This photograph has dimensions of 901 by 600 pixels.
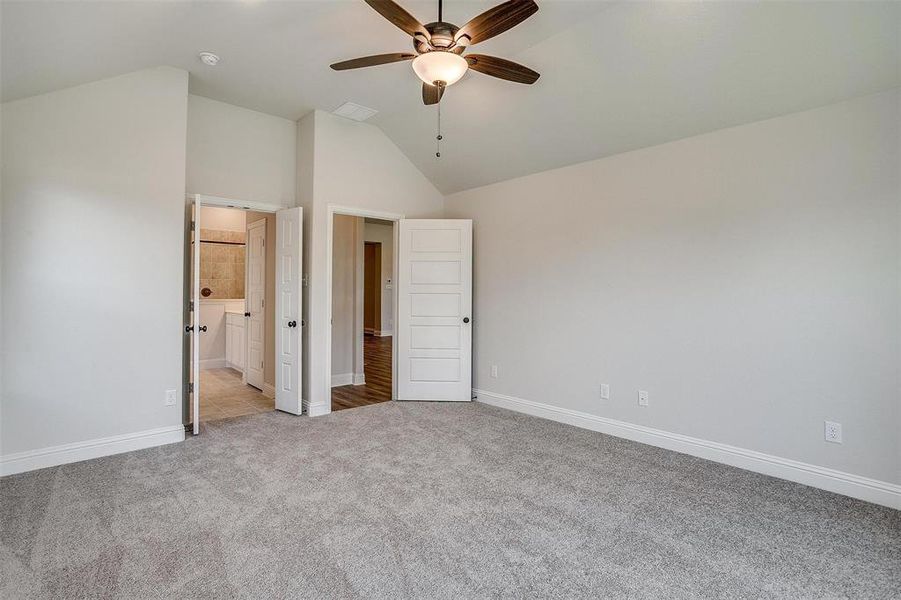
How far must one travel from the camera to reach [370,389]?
5750mm

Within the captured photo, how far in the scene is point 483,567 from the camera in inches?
80.0

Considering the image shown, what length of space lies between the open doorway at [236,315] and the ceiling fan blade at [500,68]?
10.5 feet

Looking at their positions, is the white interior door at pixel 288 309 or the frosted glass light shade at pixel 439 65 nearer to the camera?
the frosted glass light shade at pixel 439 65

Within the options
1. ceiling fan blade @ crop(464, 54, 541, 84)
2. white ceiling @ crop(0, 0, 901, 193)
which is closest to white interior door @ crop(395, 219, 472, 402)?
white ceiling @ crop(0, 0, 901, 193)

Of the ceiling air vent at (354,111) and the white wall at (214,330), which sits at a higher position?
the ceiling air vent at (354,111)

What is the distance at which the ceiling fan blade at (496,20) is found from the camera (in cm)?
200

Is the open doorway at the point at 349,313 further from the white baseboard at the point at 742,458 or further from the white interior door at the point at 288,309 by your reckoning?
the white baseboard at the point at 742,458

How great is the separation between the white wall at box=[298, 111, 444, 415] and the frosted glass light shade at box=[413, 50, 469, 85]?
2.48 m

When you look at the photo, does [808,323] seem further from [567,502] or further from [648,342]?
[567,502]

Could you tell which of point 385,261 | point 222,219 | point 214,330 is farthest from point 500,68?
point 385,261

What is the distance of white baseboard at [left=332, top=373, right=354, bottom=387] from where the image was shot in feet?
19.4

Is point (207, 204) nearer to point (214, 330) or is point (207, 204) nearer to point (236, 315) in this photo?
point (236, 315)

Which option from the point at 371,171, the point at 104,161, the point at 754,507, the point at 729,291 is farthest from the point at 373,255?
the point at 754,507

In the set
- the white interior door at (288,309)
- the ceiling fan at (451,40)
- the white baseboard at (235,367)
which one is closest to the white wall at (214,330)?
the white baseboard at (235,367)
